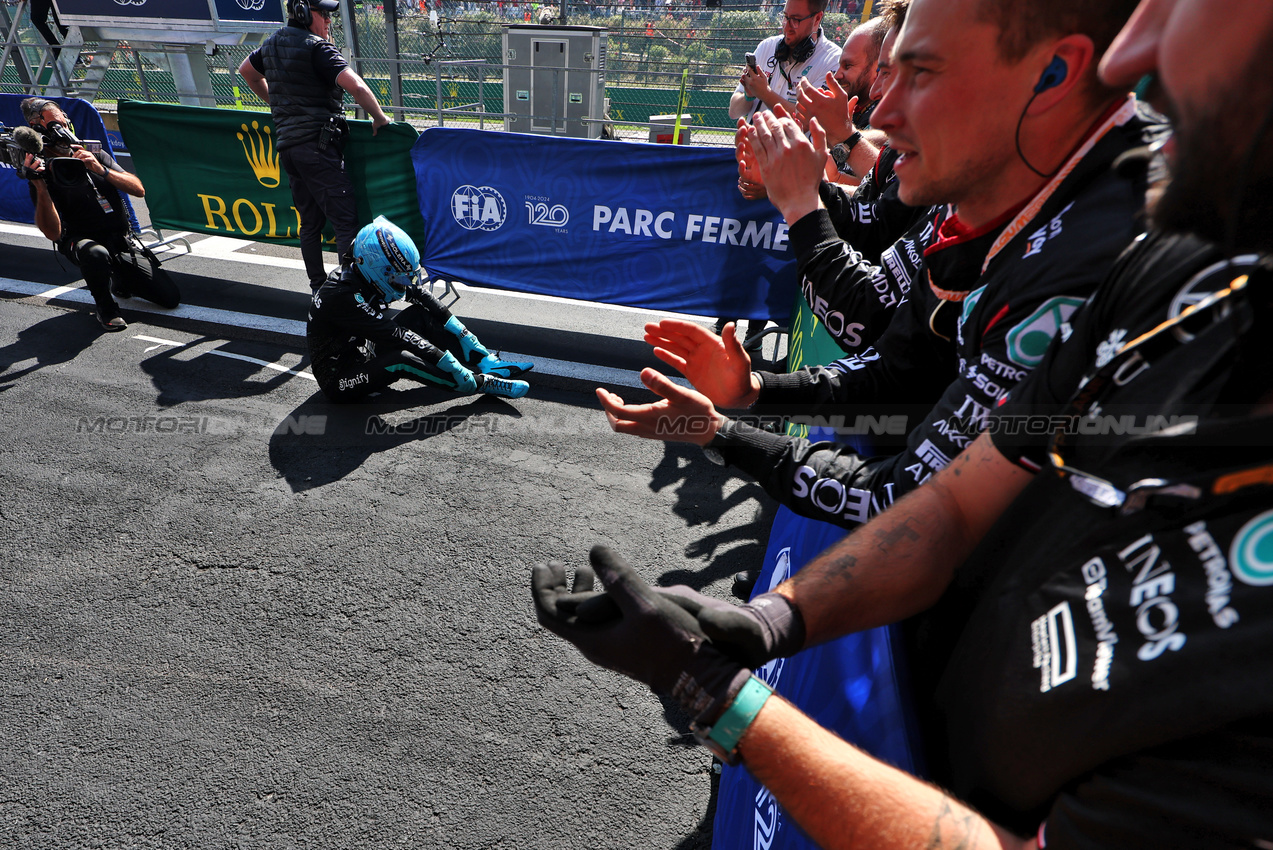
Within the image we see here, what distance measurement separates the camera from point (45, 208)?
5918 millimetres

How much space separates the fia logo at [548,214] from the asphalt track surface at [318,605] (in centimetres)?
154

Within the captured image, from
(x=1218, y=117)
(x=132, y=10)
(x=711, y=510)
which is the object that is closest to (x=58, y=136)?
(x=711, y=510)

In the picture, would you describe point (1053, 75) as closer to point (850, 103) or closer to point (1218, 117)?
point (1218, 117)

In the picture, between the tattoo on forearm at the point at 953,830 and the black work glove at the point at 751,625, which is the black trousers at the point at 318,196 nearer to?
the black work glove at the point at 751,625

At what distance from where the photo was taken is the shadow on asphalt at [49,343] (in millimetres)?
5391

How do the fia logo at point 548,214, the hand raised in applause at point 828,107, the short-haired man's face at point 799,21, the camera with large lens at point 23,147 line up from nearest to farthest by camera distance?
the hand raised in applause at point 828,107 < the short-haired man's face at point 799,21 < the camera with large lens at point 23,147 < the fia logo at point 548,214

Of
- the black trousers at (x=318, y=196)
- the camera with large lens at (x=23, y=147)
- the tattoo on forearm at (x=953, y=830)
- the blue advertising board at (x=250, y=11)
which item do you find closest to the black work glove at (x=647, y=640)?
the tattoo on forearm at (x=953, y=830)

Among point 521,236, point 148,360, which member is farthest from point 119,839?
point 521,236

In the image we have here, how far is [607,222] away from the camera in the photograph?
6.07m

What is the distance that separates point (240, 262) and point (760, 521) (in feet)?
23.8

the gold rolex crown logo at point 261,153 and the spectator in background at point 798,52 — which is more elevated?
the spectator in background at point 798,52

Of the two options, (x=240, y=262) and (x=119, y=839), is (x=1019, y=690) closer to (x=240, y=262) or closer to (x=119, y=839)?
(x=119, y=839)

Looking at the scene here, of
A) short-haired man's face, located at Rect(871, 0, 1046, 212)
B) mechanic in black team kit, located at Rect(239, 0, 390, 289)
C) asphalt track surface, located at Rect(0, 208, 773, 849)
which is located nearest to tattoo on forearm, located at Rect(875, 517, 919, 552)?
short-haired man's face, located at Rect(871, 0, 1046, 212)

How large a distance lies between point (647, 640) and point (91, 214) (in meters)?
7.66
